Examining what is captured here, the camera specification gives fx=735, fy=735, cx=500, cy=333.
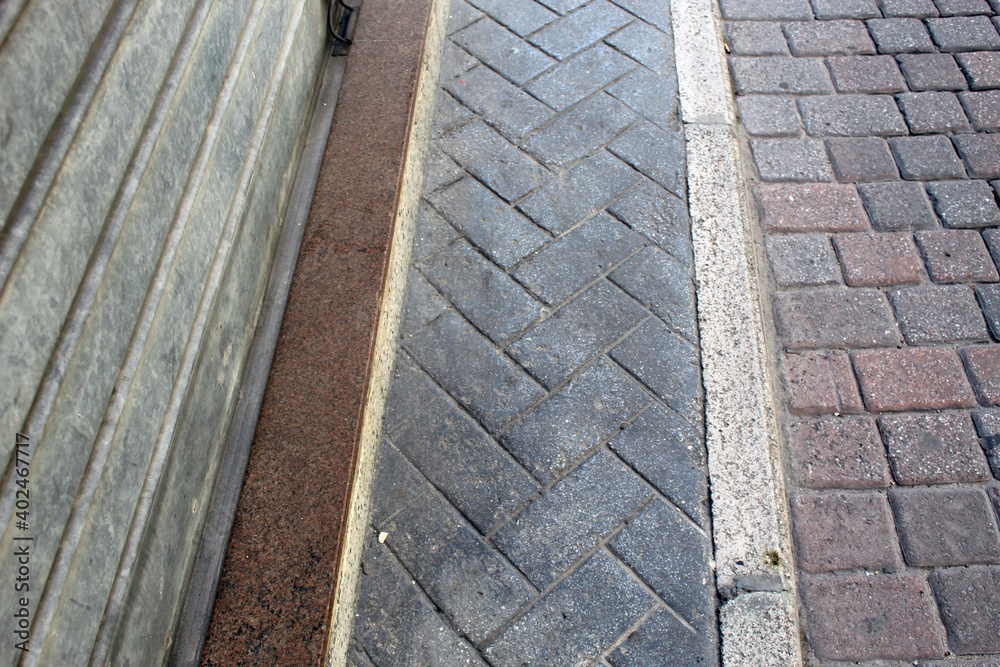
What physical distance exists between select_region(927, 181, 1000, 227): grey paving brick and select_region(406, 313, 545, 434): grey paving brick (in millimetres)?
2045

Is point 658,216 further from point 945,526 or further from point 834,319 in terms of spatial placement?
point 945,526

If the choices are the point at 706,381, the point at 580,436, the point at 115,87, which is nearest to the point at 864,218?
the point at 706,381

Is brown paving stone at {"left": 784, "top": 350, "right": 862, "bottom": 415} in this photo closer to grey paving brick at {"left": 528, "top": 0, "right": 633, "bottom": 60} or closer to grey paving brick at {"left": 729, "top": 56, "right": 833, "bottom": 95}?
grey paving brick at {"left": 729, "top": 56, "right": 833, "bottom": 95}

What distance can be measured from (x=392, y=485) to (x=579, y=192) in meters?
1.59

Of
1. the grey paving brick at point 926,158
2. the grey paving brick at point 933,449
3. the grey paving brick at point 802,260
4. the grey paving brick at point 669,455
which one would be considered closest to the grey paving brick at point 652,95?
the grey paving brick at point 802,260

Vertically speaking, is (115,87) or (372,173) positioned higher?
(115,87)

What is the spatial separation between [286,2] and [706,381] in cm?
227

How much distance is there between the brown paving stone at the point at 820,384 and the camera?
2748 mm

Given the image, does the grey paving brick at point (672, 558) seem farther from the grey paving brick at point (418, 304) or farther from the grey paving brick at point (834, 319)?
the grey paving brick at point (418, 304)

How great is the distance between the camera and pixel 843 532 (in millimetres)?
2482

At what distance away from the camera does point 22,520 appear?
1418 millimetres

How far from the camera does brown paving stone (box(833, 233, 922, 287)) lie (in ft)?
10.1

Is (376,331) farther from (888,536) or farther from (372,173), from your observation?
(888,536)

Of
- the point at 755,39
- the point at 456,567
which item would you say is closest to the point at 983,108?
the point at 755,39
